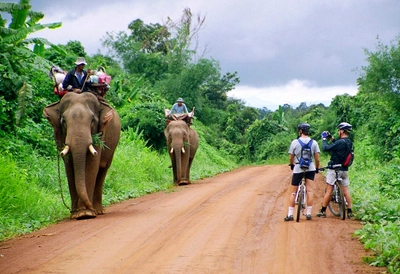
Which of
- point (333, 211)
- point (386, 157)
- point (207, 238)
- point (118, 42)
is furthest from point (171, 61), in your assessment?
point (207, 238)

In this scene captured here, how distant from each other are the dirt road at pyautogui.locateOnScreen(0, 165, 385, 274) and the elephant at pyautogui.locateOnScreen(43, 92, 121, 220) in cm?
46

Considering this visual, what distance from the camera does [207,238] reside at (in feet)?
30.7

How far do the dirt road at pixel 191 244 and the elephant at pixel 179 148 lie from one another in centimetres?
706

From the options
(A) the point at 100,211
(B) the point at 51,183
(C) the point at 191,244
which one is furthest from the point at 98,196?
(C) the point at 191,244

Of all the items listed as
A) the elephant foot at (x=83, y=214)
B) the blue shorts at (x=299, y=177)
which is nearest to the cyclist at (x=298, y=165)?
the blue shorts at (x=299, y=177)

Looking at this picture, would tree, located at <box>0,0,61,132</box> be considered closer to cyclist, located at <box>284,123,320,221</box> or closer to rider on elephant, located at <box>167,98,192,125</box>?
rider on elephant, located at <box>167,98,192,125</box>

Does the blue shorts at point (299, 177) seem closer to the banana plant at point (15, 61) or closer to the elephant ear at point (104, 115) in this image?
the elephant ear at point (104, 115)

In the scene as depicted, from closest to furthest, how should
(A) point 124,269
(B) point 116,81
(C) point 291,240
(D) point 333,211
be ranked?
(A) point 124,269, (C) point 291,240, (D) point 333,211, (B) point 116,81

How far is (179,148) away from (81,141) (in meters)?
9.37

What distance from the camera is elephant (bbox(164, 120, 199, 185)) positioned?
2053cm

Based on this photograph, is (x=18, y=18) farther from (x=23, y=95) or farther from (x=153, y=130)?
(x=153, y=130)

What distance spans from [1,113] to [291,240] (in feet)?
28.6

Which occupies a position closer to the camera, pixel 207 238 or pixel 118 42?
pixel 207 238

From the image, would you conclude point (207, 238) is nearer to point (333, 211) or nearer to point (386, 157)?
point (333, 211)
